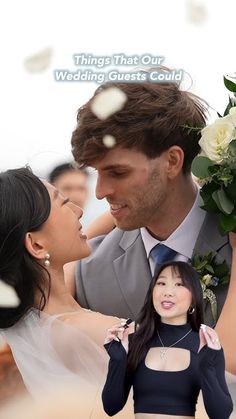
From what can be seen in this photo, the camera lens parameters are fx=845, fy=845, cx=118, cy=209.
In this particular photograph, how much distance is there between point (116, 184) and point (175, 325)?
32 cm

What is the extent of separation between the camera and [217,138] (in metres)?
1.46

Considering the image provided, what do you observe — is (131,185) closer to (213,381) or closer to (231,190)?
(231,190)

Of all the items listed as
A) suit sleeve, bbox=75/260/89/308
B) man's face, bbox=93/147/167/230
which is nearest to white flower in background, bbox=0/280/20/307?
suit sleeve, bbox=75/260/89/308

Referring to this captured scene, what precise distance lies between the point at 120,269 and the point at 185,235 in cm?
14

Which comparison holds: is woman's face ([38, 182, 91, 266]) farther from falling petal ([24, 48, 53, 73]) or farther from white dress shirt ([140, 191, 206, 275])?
falling petal ([24, 48, 53, 73])

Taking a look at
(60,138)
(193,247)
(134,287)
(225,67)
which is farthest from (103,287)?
(225,67)

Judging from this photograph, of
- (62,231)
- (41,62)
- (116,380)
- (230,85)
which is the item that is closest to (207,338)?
(116,380)

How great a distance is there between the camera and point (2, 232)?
1.48 metres

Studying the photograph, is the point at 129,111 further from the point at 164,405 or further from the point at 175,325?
the point at 164,405

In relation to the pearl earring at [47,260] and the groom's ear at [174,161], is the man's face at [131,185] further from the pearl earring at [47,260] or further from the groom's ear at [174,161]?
the pearl earring at [47,260]

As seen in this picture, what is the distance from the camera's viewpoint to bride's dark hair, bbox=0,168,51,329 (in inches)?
58.1

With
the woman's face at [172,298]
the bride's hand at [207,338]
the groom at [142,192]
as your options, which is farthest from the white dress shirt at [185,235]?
the bride's hand at [207,338]

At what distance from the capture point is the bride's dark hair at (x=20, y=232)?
1.48 meters

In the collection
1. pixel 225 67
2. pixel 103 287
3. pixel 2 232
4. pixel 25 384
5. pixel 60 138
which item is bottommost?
pixel 25 384
